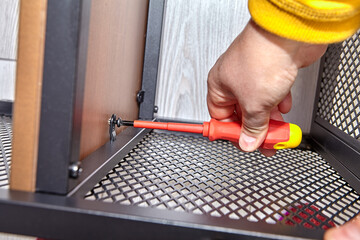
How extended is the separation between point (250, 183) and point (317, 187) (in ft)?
0.35

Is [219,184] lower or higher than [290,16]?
lower

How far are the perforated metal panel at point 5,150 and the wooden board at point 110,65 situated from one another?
107 mm

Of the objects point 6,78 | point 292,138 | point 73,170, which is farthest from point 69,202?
point 6,78

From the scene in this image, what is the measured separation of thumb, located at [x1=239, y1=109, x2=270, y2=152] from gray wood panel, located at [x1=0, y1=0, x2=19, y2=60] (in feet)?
2.04

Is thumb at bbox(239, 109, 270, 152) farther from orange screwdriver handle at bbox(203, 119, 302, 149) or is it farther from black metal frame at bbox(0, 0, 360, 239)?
black metal frame at bbox(0, 0, 360, 239)

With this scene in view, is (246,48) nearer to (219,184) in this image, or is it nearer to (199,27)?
(219,184)

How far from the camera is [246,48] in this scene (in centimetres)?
38

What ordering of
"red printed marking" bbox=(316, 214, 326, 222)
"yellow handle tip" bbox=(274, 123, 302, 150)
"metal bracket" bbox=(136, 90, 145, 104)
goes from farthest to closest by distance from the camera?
"metal bracket" bbox=(136, 90, 145, 104) → "yellow handle tip" bbox=(274, 123, 302, 150) → "red printed marking" bbox=(316, 214, 326, 222)

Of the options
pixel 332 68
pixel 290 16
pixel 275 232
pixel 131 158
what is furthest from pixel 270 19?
pixel 332 68

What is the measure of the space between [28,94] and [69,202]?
11 cm

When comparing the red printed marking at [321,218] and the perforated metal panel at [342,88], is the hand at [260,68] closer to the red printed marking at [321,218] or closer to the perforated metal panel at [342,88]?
the red printed marking at [321,218]

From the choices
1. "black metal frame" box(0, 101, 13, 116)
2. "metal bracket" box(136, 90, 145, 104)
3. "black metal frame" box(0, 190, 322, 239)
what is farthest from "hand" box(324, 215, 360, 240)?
"black metal frame" box(0, 101, 13, 116)

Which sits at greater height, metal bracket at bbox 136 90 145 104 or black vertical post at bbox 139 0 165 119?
black vertical post at bbox 139 0 165 119

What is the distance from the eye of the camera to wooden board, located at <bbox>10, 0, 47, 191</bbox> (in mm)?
309
